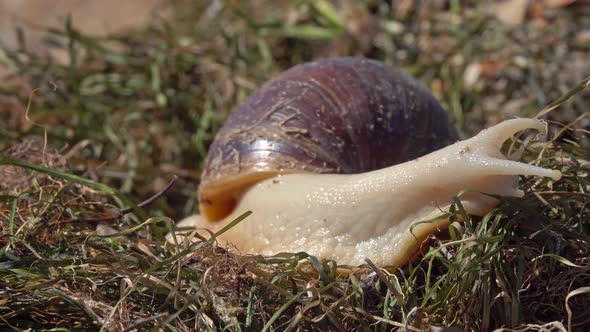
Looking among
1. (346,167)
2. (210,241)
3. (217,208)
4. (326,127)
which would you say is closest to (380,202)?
(346,167)

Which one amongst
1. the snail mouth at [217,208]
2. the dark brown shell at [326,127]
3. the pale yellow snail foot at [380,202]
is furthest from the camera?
the snail mouth at [217,208]

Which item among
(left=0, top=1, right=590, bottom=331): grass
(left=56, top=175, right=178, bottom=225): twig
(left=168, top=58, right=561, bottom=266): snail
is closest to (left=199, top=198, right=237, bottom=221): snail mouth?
(left=168, top=58, right=561, bottom=266): snail

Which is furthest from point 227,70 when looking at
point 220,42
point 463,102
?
point 463,102

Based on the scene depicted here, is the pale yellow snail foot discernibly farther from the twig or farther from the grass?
the twig

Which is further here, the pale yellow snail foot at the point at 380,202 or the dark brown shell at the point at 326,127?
A: the dark brown shell at the point at 326,127

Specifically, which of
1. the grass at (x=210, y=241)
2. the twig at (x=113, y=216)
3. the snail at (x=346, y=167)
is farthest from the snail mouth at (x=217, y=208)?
the twig at (x=113, y=216)

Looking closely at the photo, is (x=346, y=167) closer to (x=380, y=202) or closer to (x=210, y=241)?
(x=380, y=202)

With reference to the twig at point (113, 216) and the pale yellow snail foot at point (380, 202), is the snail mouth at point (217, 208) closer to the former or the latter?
the pale yellow snail foot at point (380, 202)

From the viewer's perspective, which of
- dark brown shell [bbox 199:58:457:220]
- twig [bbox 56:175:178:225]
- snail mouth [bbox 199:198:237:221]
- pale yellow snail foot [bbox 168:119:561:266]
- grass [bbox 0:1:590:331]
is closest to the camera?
grass [bbox 0:1:590:331]
